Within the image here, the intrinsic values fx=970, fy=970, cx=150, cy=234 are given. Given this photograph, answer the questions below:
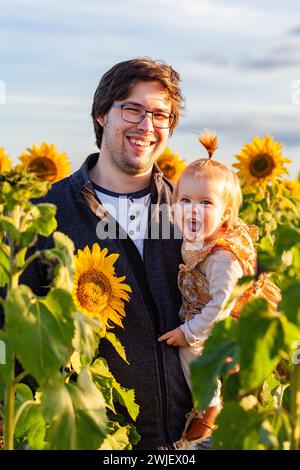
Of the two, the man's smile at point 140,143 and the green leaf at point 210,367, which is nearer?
the green leaf at point 210,367

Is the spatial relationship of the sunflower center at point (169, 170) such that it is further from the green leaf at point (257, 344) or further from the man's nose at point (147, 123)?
the green leaf at point (257, 344)

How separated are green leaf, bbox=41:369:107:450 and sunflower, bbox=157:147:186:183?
16.8ft

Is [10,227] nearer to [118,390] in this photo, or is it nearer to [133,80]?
[118,390]

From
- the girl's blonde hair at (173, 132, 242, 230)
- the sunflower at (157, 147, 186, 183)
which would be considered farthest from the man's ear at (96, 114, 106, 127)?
the sunflower at (157, 147, 186, 183)

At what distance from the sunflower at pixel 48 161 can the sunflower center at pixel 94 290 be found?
2974mm

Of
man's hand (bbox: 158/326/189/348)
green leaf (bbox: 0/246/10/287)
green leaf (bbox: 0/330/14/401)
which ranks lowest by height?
man's hand (bbox: 158/326/189/348)

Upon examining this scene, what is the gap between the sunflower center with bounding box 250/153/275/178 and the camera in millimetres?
6773

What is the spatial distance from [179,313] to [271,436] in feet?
5.43

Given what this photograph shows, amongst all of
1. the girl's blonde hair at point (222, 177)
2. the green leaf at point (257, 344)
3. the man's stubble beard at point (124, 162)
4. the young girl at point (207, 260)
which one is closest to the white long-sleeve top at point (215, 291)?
the young girl at point (207, 260)

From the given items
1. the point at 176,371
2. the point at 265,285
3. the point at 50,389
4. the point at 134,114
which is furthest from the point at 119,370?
the point at 50,389

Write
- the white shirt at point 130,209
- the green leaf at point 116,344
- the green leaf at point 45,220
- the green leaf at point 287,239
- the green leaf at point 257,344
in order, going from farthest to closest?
the white shirt at point 130,209, the green leaf at point 116,344, the green leaf at point 45,220, the green leaf at point 287,239, the green leaf at point 257,344

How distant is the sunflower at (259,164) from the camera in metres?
6.77

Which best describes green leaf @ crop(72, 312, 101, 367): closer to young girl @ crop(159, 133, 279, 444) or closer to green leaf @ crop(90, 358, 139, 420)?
green leaf @ crop(90, 358, 139, 420)

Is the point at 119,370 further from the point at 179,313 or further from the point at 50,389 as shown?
the point at 50,389
